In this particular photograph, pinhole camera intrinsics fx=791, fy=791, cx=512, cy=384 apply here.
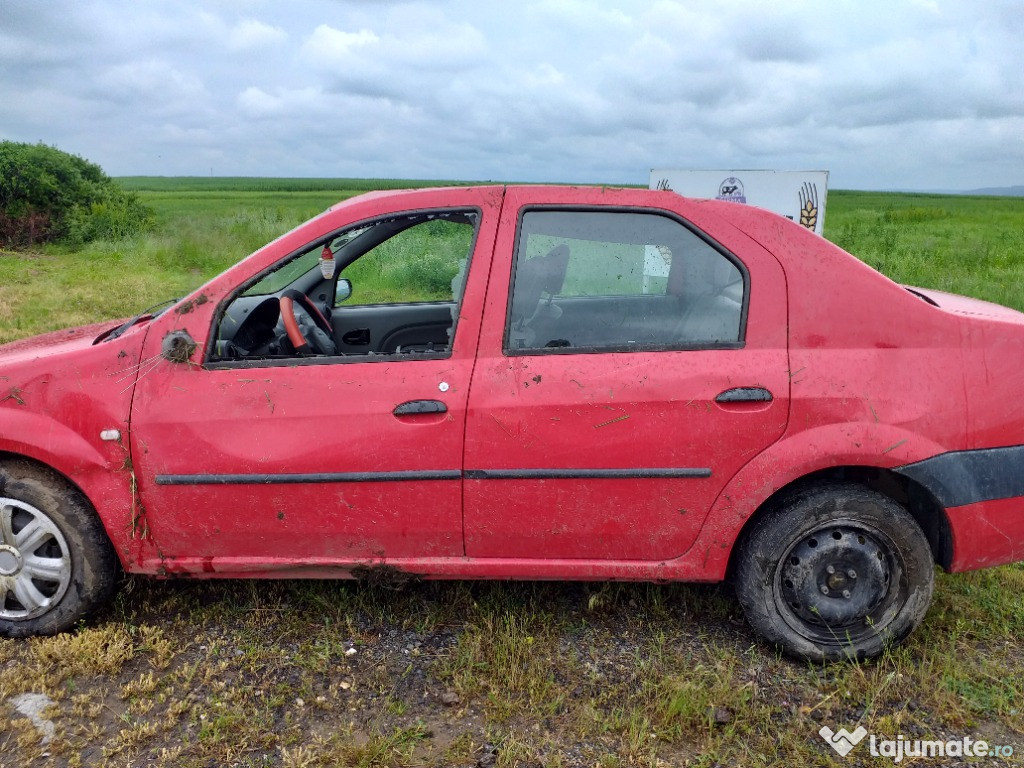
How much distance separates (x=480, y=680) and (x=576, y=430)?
956 mm

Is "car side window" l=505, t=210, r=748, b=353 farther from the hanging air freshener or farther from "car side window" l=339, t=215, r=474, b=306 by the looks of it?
the hanging air freshener

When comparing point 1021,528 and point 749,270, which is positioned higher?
point 749,270

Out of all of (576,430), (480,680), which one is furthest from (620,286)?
(480,680)

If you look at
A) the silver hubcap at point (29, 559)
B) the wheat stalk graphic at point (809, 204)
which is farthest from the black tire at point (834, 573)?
the wheat stalk graphic at point (809, 204)

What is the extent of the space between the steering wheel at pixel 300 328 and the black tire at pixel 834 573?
1.81 metres

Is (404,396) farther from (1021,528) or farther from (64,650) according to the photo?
(1021,528)

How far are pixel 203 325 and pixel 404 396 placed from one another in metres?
0.80

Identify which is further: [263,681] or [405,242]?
[405,242]

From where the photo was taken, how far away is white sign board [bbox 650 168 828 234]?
23.3 ft

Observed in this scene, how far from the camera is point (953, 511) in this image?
110 inches

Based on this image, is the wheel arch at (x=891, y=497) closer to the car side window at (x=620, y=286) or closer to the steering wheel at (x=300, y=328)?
the car side window at (x=620, y=286)

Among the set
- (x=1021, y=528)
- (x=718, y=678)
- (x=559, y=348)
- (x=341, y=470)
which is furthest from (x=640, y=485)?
(x=1021, y=528)

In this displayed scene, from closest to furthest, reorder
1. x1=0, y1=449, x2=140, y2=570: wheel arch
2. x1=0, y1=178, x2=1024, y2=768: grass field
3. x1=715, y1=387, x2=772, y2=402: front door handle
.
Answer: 1. x1=0, y1=178, x2=1024, y2=768: grass field
2. x1=715, y1=387, x2=772, y2=402: front door handle
3. x1=0, y1=449, x2=140, y2=570: wheel arch

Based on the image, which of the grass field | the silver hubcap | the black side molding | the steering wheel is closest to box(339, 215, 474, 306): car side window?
the steering wheel
